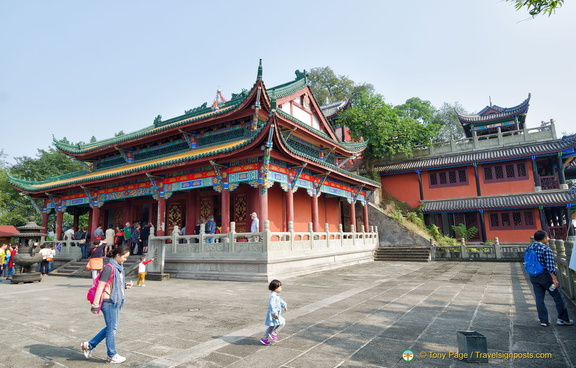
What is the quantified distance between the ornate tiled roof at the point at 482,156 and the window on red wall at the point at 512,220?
369cm

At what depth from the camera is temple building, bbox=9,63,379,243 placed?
12656mm

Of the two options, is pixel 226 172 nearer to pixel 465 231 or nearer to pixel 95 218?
pixel 95 218

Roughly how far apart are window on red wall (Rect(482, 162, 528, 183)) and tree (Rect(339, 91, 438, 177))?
16.2 ft

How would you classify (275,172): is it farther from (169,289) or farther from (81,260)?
(81,260)

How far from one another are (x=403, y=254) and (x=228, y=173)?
10.8 metres

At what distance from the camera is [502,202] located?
21.2 m

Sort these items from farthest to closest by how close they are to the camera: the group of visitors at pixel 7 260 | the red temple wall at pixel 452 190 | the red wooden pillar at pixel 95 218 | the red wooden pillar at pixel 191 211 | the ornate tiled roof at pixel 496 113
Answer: the ornate tiled roof at pixel 496 113, the red temple wall at pixel 452 190, the red wooden pillar at pixel 95 218, the red wooden pillar at pixel 191 211, the group of visitors at pixel 7 260

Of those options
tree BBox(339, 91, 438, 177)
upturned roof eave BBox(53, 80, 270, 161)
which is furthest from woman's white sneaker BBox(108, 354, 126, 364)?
Answer: tree BBox(339, 91, 438, 177)

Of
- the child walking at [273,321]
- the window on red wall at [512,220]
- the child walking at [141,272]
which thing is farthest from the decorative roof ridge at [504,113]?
the child walking at [273,321]

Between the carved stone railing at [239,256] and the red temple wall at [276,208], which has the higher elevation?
the red temple wall at [276,208]

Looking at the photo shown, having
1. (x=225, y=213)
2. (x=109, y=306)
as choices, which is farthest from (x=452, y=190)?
(x=109, y=306)

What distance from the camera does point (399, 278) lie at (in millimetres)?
10352

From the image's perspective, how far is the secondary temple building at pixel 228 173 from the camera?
12594 millimetres

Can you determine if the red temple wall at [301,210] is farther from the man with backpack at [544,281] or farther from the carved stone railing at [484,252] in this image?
the man with backpack at [544,281]
